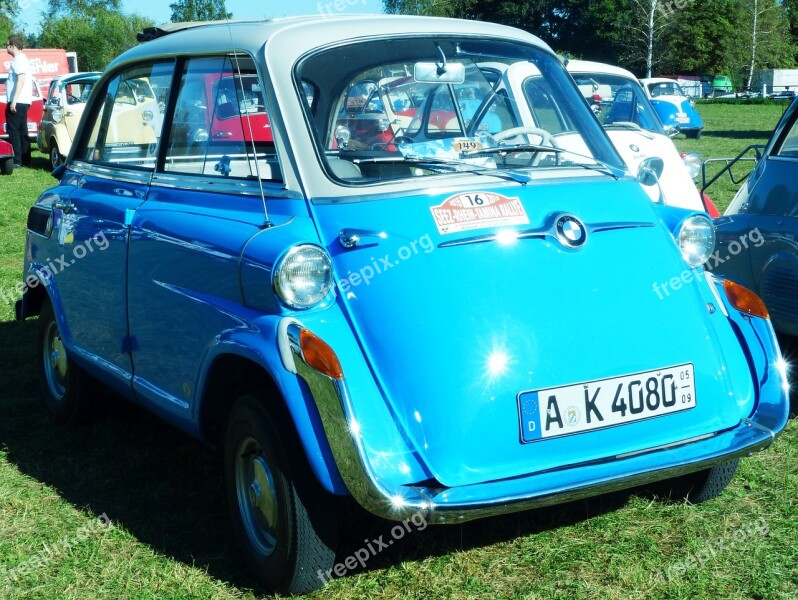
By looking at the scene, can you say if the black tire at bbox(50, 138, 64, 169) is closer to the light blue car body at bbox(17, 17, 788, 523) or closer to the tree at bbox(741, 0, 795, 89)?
the light blue car body at bbox(17, 17, 788, 523)

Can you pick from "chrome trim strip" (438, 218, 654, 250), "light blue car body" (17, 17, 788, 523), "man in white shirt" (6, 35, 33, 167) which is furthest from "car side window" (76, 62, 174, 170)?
"man in white shirt" (6, 35, 33, 167)

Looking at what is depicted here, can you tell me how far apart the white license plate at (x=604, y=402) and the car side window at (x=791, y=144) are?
259 centimetres

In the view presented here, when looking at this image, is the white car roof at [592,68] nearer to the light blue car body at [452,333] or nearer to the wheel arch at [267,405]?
the light blue car body at [452,333]

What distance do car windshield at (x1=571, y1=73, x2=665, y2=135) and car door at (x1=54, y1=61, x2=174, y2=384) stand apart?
5.35 meters

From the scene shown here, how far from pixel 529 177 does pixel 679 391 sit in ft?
3.00

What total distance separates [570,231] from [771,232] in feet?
7.35

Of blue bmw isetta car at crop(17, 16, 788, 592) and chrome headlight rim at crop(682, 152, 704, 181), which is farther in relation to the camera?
chrome headlight rim at crop(682, 152, 704, 181)

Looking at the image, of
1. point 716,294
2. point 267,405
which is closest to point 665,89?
point 716,294

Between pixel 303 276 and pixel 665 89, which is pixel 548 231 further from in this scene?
pixel 665 89

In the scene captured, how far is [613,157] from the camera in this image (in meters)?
4.04

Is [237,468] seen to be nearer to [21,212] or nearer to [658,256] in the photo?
[658,256]

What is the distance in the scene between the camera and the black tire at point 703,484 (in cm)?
389

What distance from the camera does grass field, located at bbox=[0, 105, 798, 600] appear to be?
3414 millimetres

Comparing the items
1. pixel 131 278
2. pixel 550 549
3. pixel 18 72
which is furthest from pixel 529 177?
pixel 18 72
